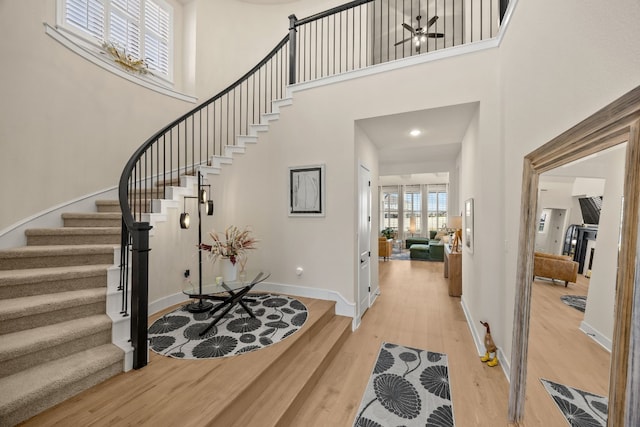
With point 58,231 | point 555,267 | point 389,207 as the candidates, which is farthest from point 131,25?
point 389,207

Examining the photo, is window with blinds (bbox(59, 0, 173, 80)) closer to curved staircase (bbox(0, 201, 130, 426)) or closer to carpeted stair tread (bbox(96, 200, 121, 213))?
carpeted stair tread (bbox(96, 200, 121, 213))

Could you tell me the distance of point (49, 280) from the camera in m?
2.14

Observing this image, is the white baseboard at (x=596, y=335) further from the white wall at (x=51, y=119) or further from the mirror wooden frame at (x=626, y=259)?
the white wall at (x=51, y=119)

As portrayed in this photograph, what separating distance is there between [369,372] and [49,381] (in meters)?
2.39

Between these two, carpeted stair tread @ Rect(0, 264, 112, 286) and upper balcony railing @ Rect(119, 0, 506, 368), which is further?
upper balcony railing @ Rect(119, 0, 506, 368)

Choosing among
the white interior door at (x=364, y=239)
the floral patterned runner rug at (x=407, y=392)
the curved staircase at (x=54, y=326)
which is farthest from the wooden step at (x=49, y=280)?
the white interior door at (x=364, y=239)

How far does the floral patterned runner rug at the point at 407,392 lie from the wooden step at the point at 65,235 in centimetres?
305

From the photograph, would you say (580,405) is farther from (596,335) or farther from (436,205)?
(436,205)

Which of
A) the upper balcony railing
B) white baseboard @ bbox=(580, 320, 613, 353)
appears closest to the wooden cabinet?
the upper balcony railing

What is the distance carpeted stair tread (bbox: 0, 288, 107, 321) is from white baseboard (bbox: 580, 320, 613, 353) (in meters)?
3.10

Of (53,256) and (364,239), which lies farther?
(364,239)

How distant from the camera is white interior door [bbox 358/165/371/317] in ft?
12.1

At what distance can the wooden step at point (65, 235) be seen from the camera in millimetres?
2797

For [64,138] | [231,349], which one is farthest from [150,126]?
[231,349]
